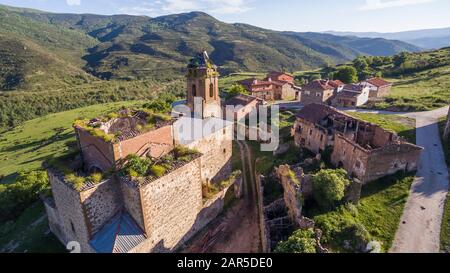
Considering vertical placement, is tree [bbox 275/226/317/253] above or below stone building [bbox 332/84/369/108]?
below

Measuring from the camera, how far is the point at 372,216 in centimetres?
2306

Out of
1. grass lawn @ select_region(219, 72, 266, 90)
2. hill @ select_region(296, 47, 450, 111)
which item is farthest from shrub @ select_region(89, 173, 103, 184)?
grass lawn @ select_region(219, 72, 266, 90)

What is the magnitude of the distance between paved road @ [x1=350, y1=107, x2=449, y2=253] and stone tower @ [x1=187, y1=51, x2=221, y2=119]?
2258 centimetres

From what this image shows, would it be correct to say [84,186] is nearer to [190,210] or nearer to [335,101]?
[190,210]

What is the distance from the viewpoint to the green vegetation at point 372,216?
20.7 meters

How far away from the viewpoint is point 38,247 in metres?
26.7

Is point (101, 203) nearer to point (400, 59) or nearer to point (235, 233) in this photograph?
point (235, 233)

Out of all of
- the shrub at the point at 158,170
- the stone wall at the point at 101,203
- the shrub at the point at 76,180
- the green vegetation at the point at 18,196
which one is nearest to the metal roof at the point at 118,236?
the stone wall at the point at 101,203

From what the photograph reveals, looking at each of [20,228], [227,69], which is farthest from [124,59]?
[20,228]

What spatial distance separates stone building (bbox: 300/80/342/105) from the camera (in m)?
57.0

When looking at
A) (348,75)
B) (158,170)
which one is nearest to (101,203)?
(158,170)

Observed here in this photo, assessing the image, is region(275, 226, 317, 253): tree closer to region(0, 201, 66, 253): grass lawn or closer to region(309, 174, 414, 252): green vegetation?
region(309, 174, 414, 252): green vegetation

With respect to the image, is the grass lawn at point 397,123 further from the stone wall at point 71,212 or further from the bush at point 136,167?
the stone wall at point 71,212

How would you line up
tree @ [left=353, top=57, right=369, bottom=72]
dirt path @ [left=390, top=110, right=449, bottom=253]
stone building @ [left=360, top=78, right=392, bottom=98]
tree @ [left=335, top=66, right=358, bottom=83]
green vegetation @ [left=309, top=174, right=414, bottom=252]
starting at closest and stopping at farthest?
dirt path @ [left=390, top=110, right=449, bottom=253] → green vegetation @ [left=309, top=174, right=414, bottom=252] → stone building @ [left=360, top=78, right=392, bottom=98] → tree @ [left=335, top=66, right=358, bottom=83] → tree @ [left=353, top=57, right=369, bottom=72]
